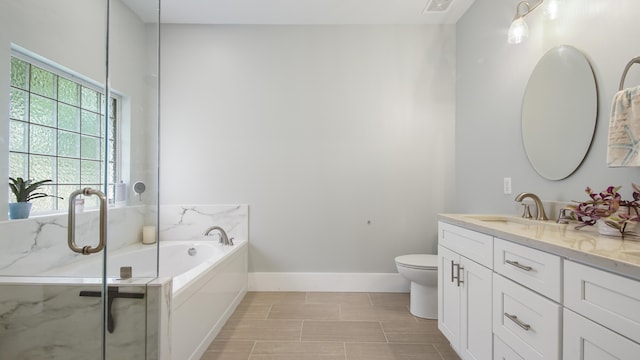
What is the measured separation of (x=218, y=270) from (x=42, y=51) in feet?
5.59

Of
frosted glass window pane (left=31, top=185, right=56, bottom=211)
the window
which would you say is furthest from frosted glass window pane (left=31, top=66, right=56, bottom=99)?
frosted glass window pane (left=31, top=185, right=56, bottom=211)

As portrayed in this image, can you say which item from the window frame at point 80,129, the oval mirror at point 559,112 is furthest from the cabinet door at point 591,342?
the window frame at point 80,129

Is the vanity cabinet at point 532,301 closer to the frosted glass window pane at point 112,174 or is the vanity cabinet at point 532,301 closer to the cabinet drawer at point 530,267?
the cabinet drawer at point 530,267

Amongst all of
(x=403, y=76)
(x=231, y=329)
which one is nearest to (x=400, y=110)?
(x=403, y=76)

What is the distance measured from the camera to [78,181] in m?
1.75

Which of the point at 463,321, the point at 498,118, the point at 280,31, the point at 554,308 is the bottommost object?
the point at 463,321

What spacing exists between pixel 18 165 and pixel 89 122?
1.44 feet

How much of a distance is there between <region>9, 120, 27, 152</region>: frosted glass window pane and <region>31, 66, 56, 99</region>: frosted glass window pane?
24cm

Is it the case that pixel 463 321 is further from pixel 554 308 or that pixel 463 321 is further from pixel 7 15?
pixel 7 15

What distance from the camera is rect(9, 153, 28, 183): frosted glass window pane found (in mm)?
1496

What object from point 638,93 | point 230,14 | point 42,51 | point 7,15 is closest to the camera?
point 638,93

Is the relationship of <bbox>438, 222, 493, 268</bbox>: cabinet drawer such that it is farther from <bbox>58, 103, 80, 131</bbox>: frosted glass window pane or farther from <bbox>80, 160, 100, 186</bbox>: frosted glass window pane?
<bbox>58, 103, 80, 131</bbox>: frosted glass window pane

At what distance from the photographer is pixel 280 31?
9.56ft

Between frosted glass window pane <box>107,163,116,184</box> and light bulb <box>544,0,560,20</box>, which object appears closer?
frosted glass window pane <box>107,163,116,184</box>
